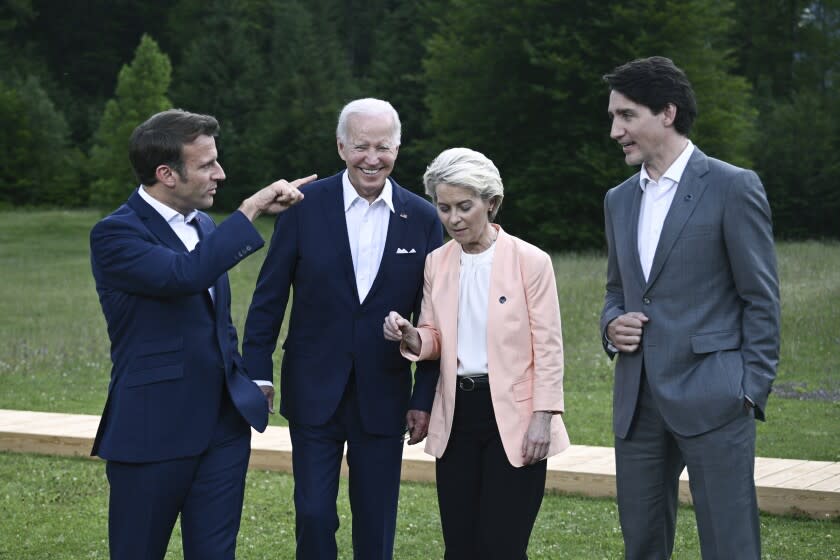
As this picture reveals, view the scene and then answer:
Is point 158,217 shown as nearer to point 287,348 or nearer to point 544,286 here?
point 287,348

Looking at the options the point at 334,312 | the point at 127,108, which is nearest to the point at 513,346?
the point at 334,312

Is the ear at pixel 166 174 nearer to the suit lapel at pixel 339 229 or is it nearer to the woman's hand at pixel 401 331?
the suit lapel at pixel 339 229

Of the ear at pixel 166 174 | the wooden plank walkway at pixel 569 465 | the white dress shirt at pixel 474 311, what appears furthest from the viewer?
the wooden plank walkway at pixel 569 465

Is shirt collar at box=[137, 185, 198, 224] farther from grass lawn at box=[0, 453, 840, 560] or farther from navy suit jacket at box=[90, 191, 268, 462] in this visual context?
grass lawn at box=[0, 453, 840, 560]

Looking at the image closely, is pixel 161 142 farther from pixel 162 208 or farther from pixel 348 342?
pixel 348 342

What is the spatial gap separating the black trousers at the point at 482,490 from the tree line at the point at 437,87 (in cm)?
2867

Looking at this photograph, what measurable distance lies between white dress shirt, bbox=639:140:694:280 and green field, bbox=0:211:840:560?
8.83ft

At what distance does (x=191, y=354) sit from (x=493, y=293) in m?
1.16

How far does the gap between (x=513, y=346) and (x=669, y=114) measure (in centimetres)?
104

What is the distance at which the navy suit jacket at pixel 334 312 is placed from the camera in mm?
4699

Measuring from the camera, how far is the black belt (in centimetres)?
438

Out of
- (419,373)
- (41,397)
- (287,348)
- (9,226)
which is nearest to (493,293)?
(419,373)

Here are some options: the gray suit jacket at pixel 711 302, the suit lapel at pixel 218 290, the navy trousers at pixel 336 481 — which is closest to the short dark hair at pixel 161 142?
the suit lapel at pixel 218 290

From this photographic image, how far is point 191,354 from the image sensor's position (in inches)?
162
